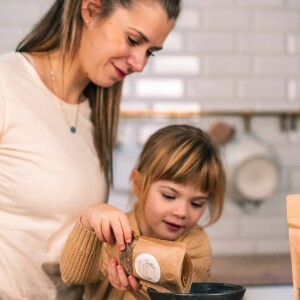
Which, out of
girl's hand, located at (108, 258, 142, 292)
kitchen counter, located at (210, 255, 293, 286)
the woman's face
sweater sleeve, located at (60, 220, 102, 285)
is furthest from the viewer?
kitchen counter, located at (210, 255, 293, 286)

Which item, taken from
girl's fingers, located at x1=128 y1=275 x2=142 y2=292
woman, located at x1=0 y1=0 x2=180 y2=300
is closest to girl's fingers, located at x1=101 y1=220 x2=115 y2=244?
girl's fingers, located at x1=128 y1=275 x2=142 y2=292

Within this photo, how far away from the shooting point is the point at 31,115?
4.78 feet

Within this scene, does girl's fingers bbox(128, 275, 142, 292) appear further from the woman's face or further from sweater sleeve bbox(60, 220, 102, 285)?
the woman's face

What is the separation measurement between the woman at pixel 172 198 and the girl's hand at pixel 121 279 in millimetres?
200

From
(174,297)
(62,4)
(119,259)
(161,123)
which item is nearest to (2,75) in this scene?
(62,4)

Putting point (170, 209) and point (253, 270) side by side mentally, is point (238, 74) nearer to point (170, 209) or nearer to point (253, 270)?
point (253, 270)

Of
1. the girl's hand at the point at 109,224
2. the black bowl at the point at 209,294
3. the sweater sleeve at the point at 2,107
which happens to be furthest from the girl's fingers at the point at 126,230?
the sweater sleeve at the point at 2,107

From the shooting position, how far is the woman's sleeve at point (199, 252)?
158cm

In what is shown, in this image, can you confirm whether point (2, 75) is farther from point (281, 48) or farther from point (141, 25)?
point (281, 48)

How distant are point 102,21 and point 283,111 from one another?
1.61 meters

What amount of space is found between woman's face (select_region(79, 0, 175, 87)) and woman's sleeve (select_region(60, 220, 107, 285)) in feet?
1.22

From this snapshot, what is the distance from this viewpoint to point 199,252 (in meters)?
1.63

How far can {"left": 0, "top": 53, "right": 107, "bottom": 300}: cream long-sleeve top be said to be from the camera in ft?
4.66

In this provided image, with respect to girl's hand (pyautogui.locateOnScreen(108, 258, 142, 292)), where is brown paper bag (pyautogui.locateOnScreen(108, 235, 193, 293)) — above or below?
above
